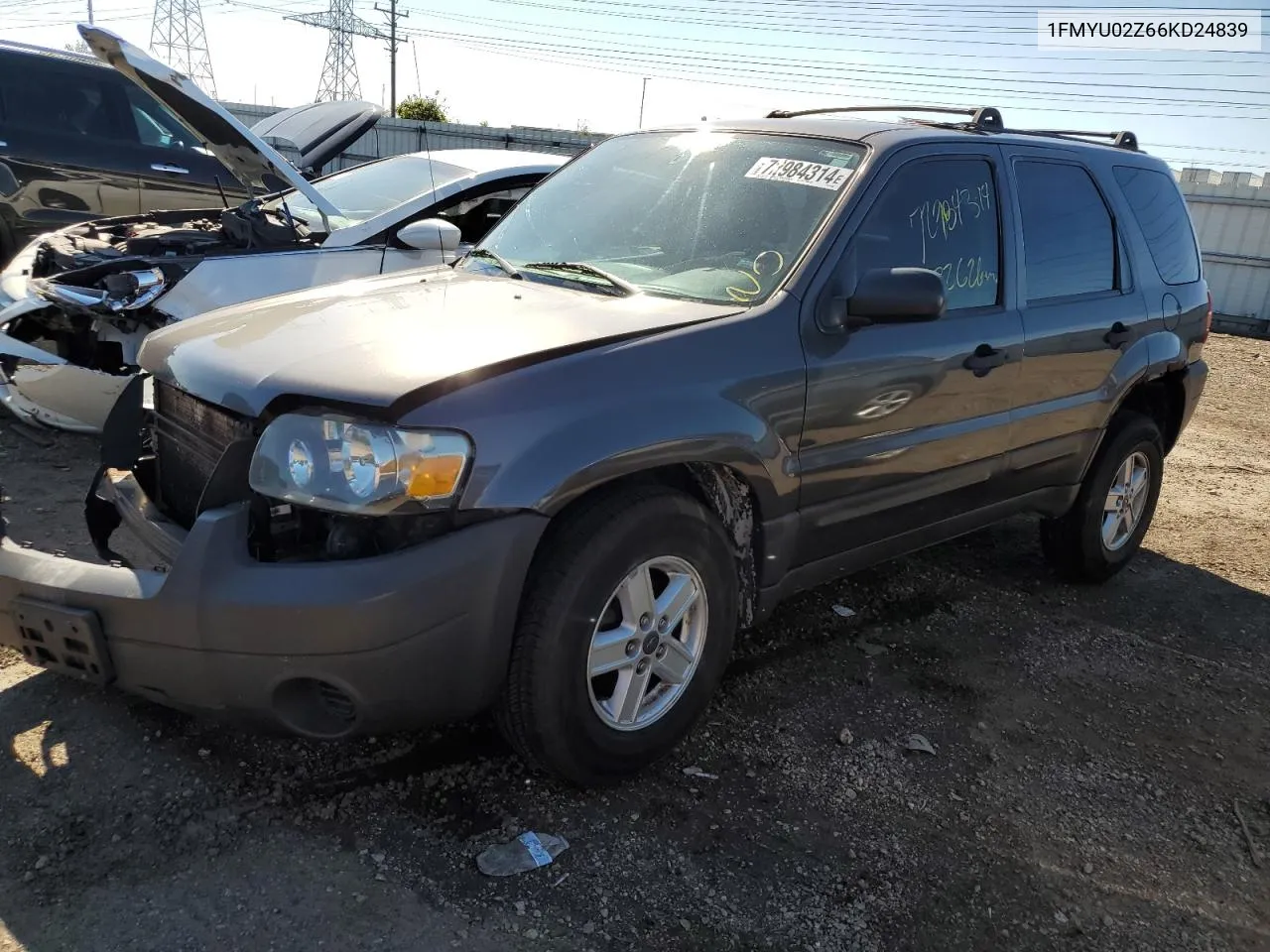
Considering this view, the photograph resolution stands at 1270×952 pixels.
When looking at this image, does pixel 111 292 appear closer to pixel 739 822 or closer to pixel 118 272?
pixel 118 272

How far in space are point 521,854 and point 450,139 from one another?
62.9 ft

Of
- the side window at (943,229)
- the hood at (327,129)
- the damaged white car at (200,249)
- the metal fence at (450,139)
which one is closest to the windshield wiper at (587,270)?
the side window at (943,229)

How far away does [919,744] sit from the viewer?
10.6 ft

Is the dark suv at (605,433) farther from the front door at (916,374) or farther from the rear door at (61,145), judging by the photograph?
the rear door at (61,145)

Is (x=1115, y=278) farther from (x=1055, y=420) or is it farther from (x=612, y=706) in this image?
(x=612, y=706)

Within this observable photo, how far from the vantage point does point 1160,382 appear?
191 inches

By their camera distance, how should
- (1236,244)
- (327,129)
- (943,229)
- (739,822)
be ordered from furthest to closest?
(1236,244), (327,129), (943,229), (739,822)

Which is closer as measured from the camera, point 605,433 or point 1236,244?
point 605,433

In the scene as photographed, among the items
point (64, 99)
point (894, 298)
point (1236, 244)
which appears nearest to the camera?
point (894, 298)

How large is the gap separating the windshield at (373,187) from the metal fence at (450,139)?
41.2 ft

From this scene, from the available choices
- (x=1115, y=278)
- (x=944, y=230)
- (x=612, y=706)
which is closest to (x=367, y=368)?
(x=612, y=706)

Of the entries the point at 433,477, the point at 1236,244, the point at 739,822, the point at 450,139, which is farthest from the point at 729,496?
the point at 450,139

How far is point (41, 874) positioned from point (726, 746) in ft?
6.06

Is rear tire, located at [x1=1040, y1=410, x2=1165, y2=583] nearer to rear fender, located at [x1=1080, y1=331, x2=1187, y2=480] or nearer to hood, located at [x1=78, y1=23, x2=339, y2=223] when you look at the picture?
rear fender, located at [x1=1080, y1=331, x2=1187, y2=480]
